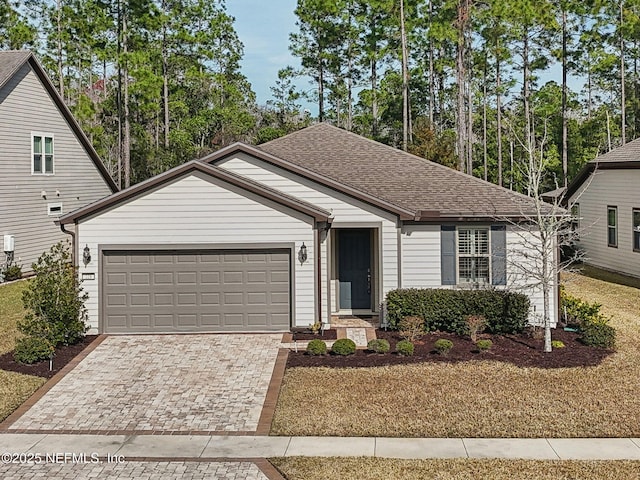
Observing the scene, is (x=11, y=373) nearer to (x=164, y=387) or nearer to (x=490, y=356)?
(x=164, y=387)

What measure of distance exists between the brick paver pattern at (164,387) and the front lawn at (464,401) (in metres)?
0.79

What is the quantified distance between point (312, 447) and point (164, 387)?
369 centimetres

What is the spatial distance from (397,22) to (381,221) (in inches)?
995

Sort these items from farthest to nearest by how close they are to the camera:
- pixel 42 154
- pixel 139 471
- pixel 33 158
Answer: pixel 42 154, pixel 33 158, pixel 139 471

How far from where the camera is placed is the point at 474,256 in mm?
16078

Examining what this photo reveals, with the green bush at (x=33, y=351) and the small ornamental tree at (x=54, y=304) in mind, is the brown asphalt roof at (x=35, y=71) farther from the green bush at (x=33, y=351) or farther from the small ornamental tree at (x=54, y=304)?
the green bush at (x=33, y=351)

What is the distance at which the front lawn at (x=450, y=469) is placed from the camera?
784cm

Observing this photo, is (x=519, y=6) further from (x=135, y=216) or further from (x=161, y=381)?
(x=161, y=381)

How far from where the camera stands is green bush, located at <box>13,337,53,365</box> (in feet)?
41.9

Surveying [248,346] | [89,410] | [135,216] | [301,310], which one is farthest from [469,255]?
[89,410]

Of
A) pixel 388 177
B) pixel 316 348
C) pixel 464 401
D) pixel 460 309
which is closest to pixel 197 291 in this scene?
pixel 316 348

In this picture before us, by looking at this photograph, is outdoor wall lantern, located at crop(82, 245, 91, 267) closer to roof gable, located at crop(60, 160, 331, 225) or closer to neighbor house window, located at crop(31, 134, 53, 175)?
roof gable, located at crop(60, 160, 331, 225)

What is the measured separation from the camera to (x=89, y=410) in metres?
10.4

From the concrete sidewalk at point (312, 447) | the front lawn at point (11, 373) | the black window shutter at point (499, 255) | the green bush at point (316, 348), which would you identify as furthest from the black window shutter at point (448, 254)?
the front lawn at point (11, 373)
